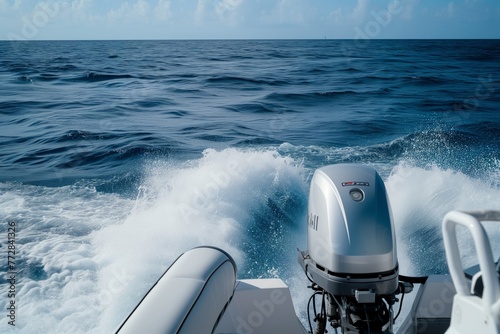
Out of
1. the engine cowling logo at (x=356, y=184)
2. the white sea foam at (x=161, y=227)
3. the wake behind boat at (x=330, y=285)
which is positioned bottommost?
the white sea foam at (x=161, y=227)

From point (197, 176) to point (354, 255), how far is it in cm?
368

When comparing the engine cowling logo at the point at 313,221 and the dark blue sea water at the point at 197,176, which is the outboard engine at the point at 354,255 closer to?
the engine cowling logo at the point at 313,221

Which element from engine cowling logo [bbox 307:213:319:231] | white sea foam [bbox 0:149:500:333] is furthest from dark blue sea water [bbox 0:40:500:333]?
engine cowling logo [bbox 307:213:319:231]

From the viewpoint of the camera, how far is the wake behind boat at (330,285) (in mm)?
1498

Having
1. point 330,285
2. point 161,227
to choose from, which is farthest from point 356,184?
point 161,227

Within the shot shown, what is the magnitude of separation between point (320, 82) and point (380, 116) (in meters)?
5.38

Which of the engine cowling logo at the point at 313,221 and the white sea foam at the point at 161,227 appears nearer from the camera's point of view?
the engine cowling logo at the point at 313,221

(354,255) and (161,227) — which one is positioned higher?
(354,255)

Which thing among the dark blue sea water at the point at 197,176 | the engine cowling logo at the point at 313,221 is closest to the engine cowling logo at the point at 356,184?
the engine cowling logo at the point at 313,221

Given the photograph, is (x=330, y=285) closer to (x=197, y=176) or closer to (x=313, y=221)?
(x=313, y=221)

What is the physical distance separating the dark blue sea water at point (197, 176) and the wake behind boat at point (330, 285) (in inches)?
34.5

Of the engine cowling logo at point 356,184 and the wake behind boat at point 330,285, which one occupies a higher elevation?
the engine cowling logo at point 356,184

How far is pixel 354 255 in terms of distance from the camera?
1742 millimetres

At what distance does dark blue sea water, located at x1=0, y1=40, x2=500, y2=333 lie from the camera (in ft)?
11.8
